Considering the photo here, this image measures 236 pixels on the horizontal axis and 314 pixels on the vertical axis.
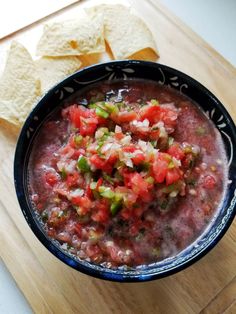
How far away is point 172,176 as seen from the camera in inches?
83.7

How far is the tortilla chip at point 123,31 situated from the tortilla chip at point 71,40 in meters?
0.07

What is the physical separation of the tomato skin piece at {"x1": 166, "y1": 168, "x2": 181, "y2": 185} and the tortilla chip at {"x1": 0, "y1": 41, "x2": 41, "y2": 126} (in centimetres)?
99

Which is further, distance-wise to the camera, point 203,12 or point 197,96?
point 203,12

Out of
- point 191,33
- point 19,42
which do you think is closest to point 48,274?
point 19,42

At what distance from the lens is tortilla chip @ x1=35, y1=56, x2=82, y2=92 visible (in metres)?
→ 2.78

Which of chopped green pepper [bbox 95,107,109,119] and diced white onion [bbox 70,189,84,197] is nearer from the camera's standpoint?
diced white onion [bbox 70,189,84,197]

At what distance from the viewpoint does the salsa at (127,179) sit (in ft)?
7.07

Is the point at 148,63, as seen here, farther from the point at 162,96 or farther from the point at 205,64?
the point at 205,64

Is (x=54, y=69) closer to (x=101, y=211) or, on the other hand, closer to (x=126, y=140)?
(x=126, y=140)

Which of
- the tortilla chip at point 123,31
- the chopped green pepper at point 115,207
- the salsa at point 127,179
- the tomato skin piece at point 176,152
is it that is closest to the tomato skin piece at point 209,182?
the salsa at point 127,179

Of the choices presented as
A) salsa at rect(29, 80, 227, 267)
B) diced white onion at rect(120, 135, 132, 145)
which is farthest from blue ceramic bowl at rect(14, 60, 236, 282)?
diced white onion at rect(120, 135, 132, 145)

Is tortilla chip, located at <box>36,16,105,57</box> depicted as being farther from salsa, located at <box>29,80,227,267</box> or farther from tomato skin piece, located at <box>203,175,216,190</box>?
tomato skin piece, located at <box>203,175,216,190</box>

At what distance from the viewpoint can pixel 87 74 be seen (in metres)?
2.46

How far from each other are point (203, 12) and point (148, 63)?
1.08m
